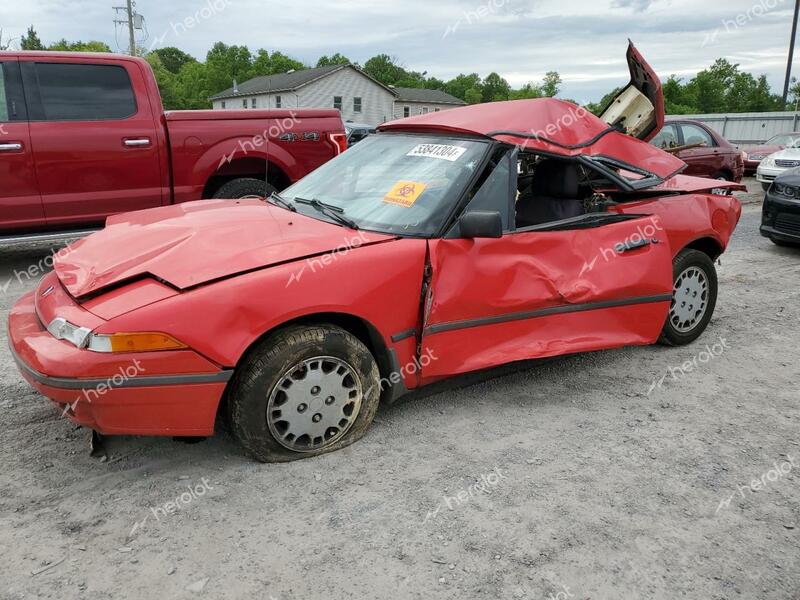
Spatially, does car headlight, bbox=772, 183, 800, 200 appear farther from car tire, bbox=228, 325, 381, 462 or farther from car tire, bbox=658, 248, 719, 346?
car tire, bbox=228, 325, 381, 462

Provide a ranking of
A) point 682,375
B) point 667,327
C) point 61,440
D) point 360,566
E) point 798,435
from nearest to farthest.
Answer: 1. point 360,566
2. point 61,440
3. point 798,435
4. point 682,375
5. point 667,327

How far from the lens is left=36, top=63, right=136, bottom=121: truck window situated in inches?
254

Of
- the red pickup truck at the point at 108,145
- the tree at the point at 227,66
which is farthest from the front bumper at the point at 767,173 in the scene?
the tree at the point at 227,66

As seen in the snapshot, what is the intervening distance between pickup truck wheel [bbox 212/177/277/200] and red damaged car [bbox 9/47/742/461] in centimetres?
313

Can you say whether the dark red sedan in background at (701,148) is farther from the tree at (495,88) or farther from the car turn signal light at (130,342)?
the tree at (495,88)

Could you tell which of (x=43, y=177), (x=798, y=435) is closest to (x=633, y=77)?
(x=798, y=435)

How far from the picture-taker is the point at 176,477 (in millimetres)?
3049

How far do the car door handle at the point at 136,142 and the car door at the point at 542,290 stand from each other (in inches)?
182

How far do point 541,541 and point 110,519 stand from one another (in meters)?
1.83

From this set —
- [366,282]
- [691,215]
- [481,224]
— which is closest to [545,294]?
[481,224]

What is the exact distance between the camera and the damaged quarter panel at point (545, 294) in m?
3.41

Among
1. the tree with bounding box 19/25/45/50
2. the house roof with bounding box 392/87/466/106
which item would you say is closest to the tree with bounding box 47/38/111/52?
the tree with bounding box 19/25/45/50

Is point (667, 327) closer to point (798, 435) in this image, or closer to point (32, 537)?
point (798, 435)

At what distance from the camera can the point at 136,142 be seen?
673 cm
